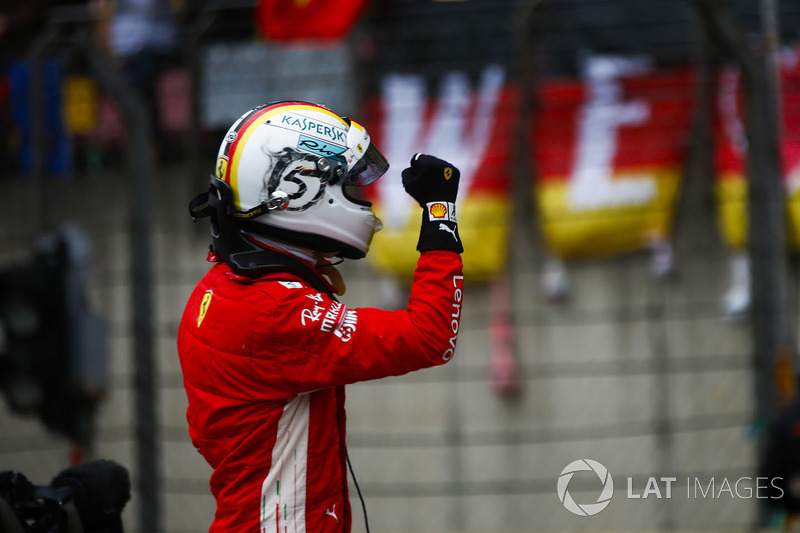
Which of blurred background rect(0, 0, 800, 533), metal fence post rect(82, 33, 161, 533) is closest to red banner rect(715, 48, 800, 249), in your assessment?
blurred background rect(0, 0, 800, 533)

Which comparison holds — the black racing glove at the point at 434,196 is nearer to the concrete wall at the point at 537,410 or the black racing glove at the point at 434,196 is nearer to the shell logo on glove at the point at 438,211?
the shell logo on glove at the point at 438,211

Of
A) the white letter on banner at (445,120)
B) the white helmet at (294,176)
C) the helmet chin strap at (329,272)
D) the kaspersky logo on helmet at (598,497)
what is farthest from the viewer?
the white letter on banner at (445,120)

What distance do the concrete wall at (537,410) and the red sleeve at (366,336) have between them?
3412 mm

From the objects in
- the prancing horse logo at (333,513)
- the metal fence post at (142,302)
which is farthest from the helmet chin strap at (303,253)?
the metal fence post at (142,302)

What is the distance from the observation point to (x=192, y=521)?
5684 mm

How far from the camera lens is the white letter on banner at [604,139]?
18.6ft

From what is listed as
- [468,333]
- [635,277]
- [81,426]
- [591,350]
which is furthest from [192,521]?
[635,277]

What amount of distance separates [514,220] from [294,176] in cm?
395

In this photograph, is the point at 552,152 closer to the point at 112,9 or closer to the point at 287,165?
the point at 112,9

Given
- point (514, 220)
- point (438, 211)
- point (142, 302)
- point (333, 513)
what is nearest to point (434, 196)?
point (438, 211)

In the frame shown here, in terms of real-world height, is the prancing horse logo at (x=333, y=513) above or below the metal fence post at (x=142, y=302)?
below

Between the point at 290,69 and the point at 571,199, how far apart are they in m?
1.70

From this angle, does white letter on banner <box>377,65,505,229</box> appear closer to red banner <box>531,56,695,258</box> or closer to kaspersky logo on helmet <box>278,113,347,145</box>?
red banner <box>531,56,695,258</box>

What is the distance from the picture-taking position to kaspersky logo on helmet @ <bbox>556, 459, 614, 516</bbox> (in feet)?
17.1
